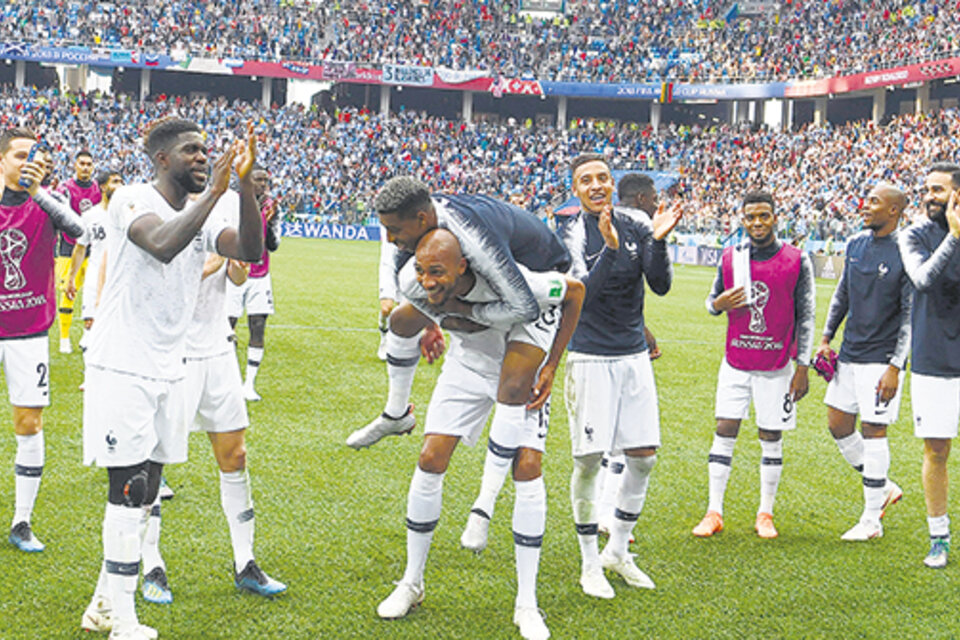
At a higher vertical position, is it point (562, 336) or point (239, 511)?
point (562, 336)

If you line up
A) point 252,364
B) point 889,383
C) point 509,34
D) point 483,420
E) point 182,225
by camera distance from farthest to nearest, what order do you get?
point 509,34 < point 252,364 < point 889,383 < point 483,420 < point 182,225

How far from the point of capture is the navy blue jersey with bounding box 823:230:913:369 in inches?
246

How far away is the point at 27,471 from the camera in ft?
18.3

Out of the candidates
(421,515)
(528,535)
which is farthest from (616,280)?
Result: (421,515)

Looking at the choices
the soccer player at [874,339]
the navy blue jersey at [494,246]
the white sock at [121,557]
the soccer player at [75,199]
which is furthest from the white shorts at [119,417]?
the soccer player at [75,199]

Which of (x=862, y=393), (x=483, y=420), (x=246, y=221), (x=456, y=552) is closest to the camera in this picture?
(x=246, y=221)

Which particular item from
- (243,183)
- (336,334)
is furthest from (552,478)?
(336,334)

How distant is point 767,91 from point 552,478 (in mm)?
49291

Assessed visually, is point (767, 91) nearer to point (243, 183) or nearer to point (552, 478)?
point (552, 478)

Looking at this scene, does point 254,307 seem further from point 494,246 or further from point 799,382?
point 494,246

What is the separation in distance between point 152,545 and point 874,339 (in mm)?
4690

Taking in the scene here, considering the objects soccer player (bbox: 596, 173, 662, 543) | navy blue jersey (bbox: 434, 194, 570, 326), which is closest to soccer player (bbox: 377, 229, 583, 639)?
navy blue jersey (bbox: 434, 194, 570, 326)

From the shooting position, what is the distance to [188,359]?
16.2ft

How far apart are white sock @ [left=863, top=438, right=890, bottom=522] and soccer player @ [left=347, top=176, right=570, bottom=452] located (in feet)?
9.64
